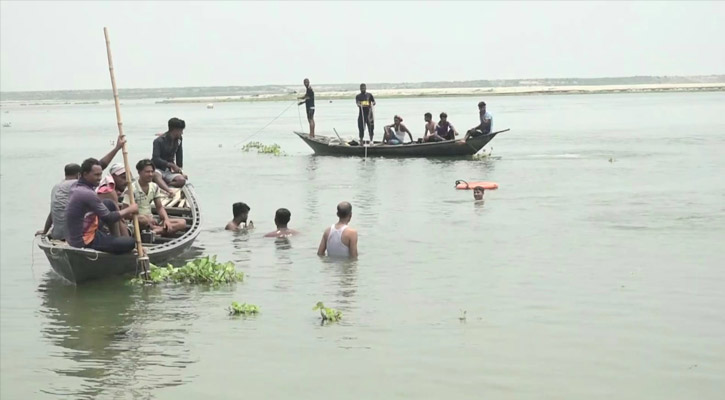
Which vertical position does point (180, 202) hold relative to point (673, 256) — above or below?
above

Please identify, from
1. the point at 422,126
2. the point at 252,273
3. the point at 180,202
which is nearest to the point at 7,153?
the point at 422,126

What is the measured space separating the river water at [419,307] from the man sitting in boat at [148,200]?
1.12m

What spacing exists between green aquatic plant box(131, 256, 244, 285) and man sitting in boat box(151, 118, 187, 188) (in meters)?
3.00

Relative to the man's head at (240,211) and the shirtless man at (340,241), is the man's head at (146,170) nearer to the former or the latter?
the shirtless man at (340,241)

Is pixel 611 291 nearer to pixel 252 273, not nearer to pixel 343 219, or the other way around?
pixel 343 219

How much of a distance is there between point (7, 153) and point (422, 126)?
70.0 ft

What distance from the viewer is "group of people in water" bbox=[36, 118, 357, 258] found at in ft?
35.5

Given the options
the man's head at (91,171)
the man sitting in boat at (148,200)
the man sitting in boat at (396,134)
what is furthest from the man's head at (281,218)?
the man sitting in boat at (396,134)

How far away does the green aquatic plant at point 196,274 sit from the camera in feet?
38.2

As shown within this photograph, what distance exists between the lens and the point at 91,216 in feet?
36.1

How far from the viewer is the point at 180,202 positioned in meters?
14.7

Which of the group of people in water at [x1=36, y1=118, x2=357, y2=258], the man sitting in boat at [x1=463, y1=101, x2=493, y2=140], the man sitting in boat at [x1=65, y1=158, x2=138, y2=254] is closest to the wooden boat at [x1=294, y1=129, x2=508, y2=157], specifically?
the man sitting in boat at [x1=463, y1=101, x2=493, y2=140]

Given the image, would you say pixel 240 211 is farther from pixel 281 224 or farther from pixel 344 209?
pixel 344 209

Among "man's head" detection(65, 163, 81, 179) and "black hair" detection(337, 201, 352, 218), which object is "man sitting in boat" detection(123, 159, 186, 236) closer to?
"man's head" detection(65, 163, 81, 179)
